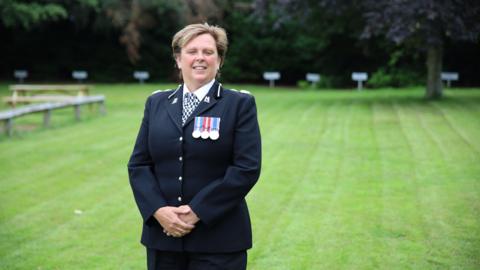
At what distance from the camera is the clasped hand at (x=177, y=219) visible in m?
3.54

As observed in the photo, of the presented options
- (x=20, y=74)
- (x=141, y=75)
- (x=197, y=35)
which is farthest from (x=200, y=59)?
(x=141, y=75)

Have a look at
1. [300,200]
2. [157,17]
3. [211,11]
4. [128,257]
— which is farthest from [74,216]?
[157,17]

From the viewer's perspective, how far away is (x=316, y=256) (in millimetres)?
6305

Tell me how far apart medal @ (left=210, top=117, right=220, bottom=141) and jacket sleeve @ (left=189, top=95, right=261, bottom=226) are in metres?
0.10

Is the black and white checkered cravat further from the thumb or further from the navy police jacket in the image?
the thumb

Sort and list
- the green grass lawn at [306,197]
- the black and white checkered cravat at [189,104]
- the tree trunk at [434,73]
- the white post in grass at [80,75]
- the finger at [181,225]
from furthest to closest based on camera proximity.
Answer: the white post in grass at [80,75] → the tree trunk at [434,73] → the green grass lawn at [306,197] → the black and white checkered cravat at [189,104] → the finger at [181,225]

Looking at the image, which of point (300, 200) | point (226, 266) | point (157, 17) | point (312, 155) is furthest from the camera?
point (157, 17)

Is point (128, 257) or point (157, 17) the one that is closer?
point (128, 257)

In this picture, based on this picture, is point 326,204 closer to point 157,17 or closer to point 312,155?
point 312,155

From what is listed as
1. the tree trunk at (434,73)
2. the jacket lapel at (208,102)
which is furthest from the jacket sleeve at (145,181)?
the tree trunk at (434,73)

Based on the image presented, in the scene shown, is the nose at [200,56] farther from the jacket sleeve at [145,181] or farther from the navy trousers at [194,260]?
the navy trousers at [194,260]

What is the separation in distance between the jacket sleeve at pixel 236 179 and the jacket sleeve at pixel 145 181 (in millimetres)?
208

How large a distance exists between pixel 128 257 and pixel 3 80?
3345cm

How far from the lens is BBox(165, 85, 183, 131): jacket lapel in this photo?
3711 mm
